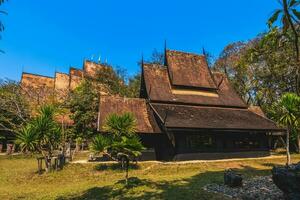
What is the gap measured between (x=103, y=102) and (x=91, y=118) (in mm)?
7017

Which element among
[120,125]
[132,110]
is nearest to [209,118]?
[132,110]

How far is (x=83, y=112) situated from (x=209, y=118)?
45.6 feet

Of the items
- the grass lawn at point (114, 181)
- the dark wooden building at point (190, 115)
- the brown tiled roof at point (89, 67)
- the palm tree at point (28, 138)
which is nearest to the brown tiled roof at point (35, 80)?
the brown tiled roof at point (89, 67)

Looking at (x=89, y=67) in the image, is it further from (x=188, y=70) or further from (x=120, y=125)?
(x=120, y=125)

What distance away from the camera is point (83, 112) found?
1123 inches

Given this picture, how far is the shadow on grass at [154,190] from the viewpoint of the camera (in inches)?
384

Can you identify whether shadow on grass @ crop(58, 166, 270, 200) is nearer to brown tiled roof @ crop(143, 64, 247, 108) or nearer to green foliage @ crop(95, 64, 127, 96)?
brown tiled roof @ crop(143, 64, 247, 108)

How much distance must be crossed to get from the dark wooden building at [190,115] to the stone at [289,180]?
34.9ft

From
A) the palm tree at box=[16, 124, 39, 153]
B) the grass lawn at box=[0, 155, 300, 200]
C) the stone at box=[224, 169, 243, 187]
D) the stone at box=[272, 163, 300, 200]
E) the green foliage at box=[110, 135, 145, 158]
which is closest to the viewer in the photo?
the stone at box=[272, 163, 300, 200]

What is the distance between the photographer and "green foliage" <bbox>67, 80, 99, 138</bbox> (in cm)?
2831

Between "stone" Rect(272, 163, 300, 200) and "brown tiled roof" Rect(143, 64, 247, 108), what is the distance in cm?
1564

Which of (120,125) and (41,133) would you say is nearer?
(120,125)

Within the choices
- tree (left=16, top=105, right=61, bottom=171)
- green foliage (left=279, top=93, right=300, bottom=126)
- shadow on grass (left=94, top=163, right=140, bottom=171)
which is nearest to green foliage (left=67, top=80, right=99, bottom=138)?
tree (left=16, top=105, right=61, bottom=171)

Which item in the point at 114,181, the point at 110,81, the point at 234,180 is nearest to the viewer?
the point at 234,180
